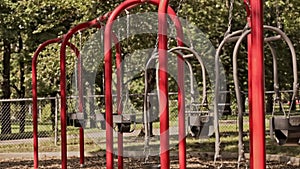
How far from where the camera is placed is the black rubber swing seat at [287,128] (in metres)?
3.72

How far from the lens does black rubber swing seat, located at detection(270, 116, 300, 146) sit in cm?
372

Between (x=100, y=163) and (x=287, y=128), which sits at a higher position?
(x=287, y=128)

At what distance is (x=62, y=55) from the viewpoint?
809 centimetres

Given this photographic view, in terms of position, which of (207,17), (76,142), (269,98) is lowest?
(76,142)

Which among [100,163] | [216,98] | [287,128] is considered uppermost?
[216,98]

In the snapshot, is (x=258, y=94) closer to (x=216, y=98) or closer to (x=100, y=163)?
(x=216, y=98)

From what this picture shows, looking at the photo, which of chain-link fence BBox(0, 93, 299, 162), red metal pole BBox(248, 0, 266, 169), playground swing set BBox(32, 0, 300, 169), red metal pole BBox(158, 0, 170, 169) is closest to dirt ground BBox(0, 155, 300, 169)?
playground swing set BBox(32, 0, 300, 169)

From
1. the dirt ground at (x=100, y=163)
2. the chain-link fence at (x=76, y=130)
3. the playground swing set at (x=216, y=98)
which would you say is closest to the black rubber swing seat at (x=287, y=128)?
the playground swing set at (x=216, y=98)

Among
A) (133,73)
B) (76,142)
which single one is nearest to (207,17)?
(133,73)

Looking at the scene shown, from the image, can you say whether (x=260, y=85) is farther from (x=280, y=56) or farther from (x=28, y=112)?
(x=280, y=56)

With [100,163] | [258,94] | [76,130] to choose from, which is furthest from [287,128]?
[76,130]

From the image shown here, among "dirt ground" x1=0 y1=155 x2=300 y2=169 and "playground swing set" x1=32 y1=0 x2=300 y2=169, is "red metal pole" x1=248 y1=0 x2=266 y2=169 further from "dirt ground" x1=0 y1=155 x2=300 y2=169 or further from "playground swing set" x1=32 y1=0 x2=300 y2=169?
"dirt ground" x1=0 y1=155 x2=300 y2=169

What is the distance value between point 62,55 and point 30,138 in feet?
27.6

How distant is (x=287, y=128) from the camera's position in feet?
12.2
